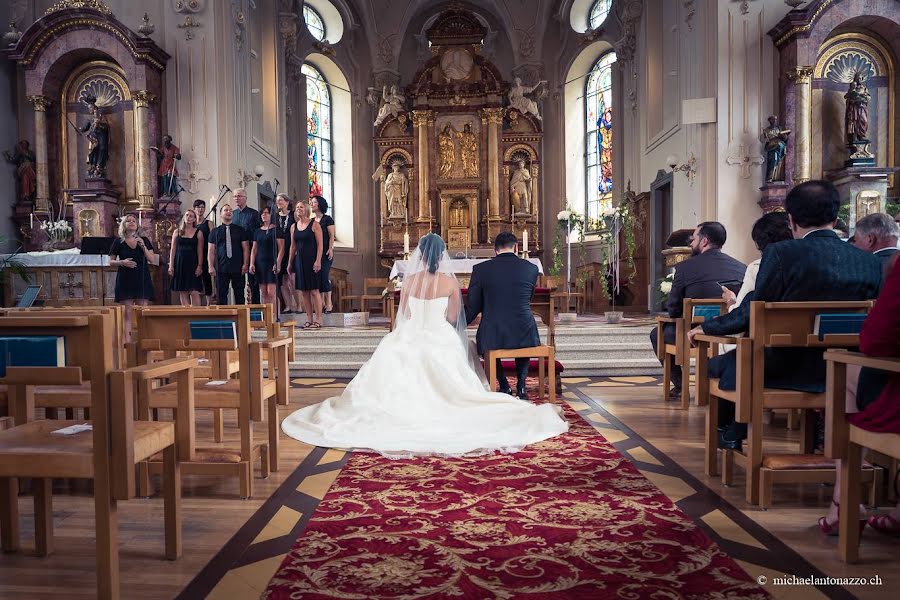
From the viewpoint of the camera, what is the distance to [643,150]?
12.6 meters

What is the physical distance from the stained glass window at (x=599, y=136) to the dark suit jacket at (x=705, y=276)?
10143 millimetres

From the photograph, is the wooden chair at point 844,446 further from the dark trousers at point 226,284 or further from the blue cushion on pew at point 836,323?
the dark trousers at point 226,284

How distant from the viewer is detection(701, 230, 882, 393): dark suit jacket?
8.61 ft

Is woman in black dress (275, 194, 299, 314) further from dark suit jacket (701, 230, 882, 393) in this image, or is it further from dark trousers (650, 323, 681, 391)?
dark suit jacket (701, 230, 882, 393)

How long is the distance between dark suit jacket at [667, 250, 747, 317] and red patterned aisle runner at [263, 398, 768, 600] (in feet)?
6.53

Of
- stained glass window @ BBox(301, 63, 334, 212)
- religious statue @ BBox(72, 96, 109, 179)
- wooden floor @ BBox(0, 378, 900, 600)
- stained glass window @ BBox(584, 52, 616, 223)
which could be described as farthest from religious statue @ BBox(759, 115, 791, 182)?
religious statue @ BBox(72, 96, 109, 179)

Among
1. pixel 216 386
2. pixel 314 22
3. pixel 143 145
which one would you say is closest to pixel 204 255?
pixel 143 145

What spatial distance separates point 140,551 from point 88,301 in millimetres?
7442

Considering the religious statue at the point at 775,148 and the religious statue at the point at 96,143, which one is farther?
the religious statue at the point at 96,143

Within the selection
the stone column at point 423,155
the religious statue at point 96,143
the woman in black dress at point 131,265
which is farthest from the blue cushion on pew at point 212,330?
the stone column at point 423,155

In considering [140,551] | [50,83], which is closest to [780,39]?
[140,551]

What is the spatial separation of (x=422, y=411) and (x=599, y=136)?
42.1ft

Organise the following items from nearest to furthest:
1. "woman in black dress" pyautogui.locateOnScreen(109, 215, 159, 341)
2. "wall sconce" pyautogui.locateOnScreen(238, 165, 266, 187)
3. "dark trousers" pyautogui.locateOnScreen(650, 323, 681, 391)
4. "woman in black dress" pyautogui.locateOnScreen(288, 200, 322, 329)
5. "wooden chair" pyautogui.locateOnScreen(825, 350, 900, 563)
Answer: "wooden chair" pyautogui.locateOnScreen(825, 350, 900, 563) < "dark trousers" pyautogui.locateOnScreen(650, 323, 681, 391) < "woman in black dress" pyautogui.locateOnScreen(109, 215, 159, 341) < "woman in black dress" pyautogui.locateOnScreen(288, 200, 322, 329) < "wall sconce" pyautogui.locateOnScreen(238, 165, 266, 187)

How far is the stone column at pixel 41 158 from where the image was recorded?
1009cm
